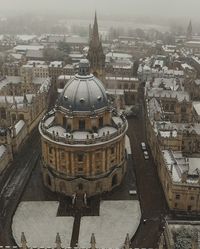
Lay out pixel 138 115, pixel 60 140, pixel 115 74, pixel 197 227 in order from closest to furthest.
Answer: pixel 197 227
pixel 60 140
pixel 138 115
pixel 115 74

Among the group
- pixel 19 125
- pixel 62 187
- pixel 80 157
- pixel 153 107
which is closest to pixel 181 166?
pixel 80 157

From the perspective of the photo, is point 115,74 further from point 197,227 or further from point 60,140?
point 197,227

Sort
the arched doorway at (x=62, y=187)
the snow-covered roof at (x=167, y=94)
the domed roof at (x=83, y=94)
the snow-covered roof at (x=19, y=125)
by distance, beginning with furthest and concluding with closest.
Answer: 1. the snow-covered roof at (x=167, y=94)
2. the snow-covered roof at (x=19, y=125)
3. the arched doorway at (x=62, y=187)
4. the domed roof at (x=83, y=94)

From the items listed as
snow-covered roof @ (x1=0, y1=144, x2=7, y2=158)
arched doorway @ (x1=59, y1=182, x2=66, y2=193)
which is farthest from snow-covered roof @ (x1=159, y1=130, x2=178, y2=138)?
snow-covered roof @ (x1=0, y1=144, x2=7, y2=158)

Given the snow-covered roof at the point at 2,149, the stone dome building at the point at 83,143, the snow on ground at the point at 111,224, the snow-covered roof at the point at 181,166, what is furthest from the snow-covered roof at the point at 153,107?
the snow-covered roof at the point at 2,149

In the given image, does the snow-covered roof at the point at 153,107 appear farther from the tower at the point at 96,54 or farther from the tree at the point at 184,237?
the tree at the point at 184,237

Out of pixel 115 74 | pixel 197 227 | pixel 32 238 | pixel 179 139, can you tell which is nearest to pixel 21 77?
pixel 115 74

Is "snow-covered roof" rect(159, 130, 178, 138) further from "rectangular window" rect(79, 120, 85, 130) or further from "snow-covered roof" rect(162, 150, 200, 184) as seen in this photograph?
"rectangular window" rect(79, 120, 85, 130)
